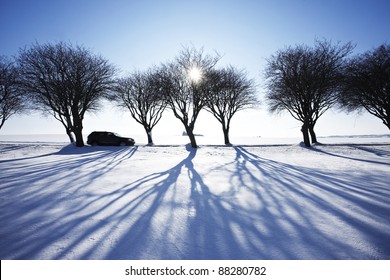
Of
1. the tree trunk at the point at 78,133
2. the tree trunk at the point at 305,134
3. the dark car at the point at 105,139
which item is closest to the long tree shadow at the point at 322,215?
the tree trunk at the point at 305,134

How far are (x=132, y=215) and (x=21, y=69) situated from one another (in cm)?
2555

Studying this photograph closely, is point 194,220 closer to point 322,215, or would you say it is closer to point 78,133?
point 322,215

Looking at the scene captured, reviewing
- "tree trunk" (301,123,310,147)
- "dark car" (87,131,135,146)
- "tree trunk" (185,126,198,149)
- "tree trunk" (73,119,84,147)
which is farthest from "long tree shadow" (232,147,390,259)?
"dark car" (87,131,135,146)

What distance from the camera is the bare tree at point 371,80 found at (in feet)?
66.5

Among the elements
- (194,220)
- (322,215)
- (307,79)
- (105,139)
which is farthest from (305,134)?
(105,139)

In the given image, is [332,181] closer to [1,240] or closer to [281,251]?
[281,251]

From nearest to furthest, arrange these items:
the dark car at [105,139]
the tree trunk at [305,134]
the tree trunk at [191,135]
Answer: the tree trunk at [305,134]
the tree trunk at [191,135]
the dark car at [105,139]

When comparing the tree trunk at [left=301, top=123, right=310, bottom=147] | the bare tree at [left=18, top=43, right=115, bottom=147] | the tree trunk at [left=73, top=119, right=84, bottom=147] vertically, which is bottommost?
the tree trunk at [left=301, top=123, right=310, bottom=147]

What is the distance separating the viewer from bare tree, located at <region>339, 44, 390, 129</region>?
20281 millimetres

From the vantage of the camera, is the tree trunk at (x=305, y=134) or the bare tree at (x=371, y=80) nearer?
the bare tree at (x=371, y=80)

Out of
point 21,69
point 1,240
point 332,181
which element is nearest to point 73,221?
point 1,240

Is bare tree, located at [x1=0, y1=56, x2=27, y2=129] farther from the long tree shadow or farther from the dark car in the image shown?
the long tree shadow

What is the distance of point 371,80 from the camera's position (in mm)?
20734

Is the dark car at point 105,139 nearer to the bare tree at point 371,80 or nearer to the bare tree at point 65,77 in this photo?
the bare tree at point 65,77
